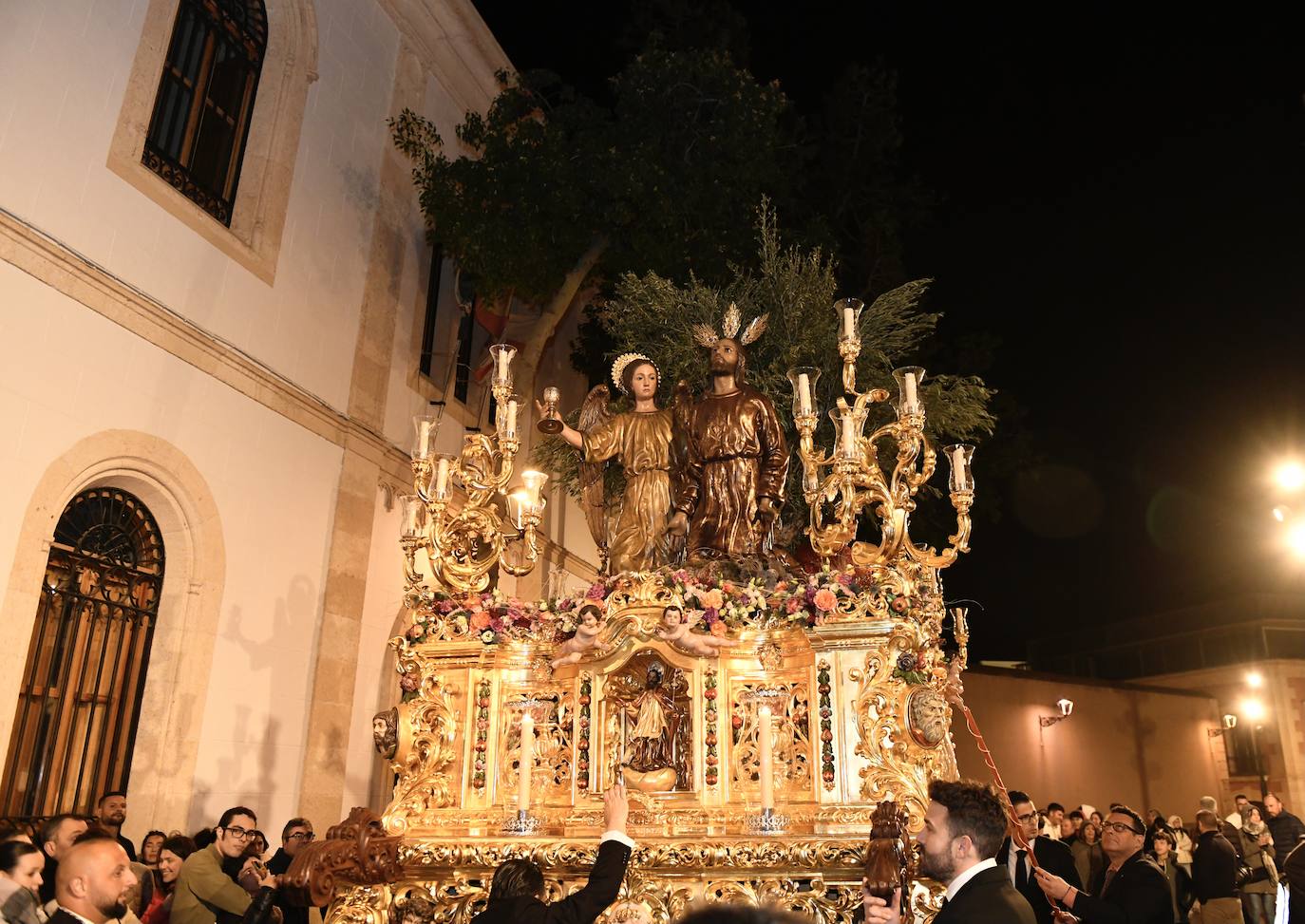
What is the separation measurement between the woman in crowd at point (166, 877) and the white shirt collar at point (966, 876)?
428 centimetres

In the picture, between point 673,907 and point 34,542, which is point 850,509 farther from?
point 34,542

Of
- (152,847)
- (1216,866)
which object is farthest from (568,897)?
(1216,866)

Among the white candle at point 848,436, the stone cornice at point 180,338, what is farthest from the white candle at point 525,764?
the stone cornice at point 180,338

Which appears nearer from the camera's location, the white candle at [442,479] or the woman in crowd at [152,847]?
the white candle at [442,479]

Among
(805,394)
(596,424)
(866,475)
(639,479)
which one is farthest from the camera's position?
(596,424)

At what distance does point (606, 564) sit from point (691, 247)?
20.4 ft

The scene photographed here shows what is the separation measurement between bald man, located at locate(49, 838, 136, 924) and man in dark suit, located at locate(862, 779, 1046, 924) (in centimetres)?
226

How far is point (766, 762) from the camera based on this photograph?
5.32m

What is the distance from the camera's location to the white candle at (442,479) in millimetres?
6438

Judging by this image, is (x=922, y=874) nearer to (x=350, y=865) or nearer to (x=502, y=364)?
(x=350, y=865)

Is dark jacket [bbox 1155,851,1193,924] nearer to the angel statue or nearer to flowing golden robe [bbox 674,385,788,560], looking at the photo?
flowing golden robe [bbox 674,385,788,560]

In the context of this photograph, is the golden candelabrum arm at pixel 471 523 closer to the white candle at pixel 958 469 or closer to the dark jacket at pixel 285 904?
the dark jacket at pixel 285 904

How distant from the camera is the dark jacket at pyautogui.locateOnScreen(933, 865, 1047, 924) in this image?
302 cm

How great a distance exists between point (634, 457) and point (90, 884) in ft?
15.2
